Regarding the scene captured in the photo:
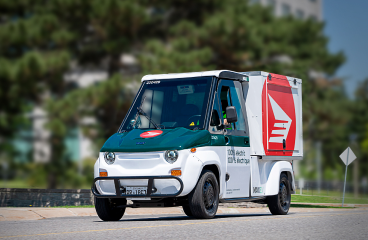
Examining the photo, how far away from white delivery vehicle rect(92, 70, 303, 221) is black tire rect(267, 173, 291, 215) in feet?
0.08

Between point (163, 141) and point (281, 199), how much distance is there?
4.33 metres

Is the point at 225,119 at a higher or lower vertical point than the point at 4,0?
lower

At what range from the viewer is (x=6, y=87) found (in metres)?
21.7

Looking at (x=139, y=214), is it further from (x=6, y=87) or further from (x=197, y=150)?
(x=6, y=87)

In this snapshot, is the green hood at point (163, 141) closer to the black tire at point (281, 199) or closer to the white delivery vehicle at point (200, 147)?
the white delivery vehicle at point (200, 147)

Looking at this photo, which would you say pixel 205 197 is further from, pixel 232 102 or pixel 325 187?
pixel 325 187

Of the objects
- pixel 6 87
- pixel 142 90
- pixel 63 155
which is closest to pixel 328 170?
pixel 63 155

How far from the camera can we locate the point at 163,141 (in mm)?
11117

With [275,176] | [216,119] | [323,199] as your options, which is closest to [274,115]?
[275,176]

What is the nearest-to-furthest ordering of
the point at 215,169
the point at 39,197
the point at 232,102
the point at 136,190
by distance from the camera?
the point at 136,190 → the point at 215,169 → the point at 232,102 → the point at 39,197

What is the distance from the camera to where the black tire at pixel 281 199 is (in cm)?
1408

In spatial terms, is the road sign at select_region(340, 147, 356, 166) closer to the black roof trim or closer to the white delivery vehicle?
the white delivery vehicle

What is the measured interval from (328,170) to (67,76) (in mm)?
10526

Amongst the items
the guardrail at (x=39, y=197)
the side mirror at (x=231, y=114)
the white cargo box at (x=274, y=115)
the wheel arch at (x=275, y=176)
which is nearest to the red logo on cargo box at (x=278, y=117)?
the white cargo box at (x=274, y=115)
